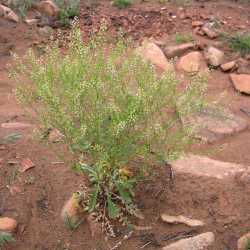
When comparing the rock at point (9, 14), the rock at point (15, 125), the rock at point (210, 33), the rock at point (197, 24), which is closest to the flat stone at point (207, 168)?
the rock at point (15, 125)

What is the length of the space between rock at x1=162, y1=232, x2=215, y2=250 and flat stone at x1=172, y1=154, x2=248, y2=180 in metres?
0.50

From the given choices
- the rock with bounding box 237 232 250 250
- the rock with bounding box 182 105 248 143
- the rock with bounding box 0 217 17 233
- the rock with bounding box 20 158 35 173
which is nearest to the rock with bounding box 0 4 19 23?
the rock with bounding box 182 105 248 143

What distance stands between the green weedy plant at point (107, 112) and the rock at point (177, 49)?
2.70m

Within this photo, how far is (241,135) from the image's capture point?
459 centimetres

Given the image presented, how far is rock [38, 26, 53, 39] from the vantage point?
657cm

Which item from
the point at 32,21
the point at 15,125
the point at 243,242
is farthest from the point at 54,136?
the point at 32,21

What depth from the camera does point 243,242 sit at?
10.9 feet

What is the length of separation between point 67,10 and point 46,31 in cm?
42

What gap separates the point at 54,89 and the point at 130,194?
32.9 inches

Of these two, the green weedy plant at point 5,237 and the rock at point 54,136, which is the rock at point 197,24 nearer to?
the rock at point 54,136

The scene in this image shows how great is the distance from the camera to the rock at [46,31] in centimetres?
657

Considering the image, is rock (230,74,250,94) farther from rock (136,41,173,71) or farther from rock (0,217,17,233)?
rock (0,217,17,233)

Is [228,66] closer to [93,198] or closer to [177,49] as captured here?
[177,49]

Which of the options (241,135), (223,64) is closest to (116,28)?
(223,64)
